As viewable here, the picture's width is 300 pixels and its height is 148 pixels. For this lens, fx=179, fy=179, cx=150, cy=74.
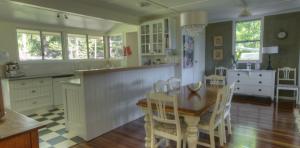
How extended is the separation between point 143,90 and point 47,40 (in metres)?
3.03

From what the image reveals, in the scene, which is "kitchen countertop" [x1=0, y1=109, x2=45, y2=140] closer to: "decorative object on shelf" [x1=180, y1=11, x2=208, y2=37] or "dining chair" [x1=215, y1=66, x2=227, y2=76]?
"decorative object on shelf" [x1=180, y1=11, x2=208, y2=37]

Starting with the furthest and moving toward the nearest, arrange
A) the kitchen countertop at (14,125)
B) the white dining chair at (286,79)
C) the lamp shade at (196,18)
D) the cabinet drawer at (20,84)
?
the white dining chair at (286,79) < the cabinet drawer at (20,84) < the lamp shade at (196,18) < the kitchen countertop at (14,125)

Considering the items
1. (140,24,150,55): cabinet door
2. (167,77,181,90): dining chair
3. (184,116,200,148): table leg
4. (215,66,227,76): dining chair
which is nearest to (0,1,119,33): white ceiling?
(140,24,150,55): cabinet door

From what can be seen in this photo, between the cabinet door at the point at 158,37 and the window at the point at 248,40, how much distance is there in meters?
2.62

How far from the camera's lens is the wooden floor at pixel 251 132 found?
8.42 ft

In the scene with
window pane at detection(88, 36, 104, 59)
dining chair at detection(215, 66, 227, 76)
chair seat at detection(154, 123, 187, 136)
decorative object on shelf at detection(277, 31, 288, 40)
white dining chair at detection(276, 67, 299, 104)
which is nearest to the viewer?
chair seat at detection(154, 123, 187, 136)

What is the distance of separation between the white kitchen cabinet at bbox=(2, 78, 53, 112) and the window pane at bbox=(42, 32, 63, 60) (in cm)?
87

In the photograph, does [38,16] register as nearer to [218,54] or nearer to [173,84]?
[173,84]

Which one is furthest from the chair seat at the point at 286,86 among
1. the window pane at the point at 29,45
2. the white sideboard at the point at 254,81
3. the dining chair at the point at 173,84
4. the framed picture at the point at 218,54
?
the window pane at the point at 29,45

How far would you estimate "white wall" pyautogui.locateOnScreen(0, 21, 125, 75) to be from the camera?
399 centimetres

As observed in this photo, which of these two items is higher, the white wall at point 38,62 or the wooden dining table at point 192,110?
the white wall at point 38,62

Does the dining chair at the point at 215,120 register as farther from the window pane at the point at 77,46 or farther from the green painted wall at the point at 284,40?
the window pane at the point at 77,46

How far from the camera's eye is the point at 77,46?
5.43 meters

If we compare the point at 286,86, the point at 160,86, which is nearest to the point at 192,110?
the point at 160,86
